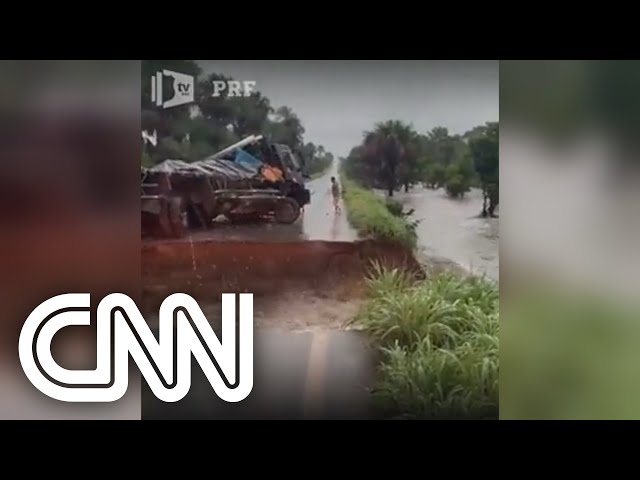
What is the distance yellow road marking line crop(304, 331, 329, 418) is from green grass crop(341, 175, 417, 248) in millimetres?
643

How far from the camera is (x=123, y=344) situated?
4387 millimetres

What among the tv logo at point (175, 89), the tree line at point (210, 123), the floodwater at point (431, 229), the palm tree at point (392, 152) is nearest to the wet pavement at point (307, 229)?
the floodwater at point (431, 229)

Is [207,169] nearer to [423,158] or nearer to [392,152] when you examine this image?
[392,152]

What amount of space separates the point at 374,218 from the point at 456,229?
0.47 metres

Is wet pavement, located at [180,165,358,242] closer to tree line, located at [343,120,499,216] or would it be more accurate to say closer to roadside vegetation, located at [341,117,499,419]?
roadside vegetation, located at [341,117,499,419]

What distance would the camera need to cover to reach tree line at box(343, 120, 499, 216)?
4367 mm

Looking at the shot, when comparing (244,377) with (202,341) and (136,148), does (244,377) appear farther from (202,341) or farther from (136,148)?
(136,148)

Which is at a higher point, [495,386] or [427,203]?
[427,203]

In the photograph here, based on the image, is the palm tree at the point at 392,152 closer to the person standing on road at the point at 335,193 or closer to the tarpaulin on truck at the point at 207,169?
the person standing on road at the point at 335,193

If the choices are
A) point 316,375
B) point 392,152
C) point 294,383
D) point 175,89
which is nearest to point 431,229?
point 392,152
